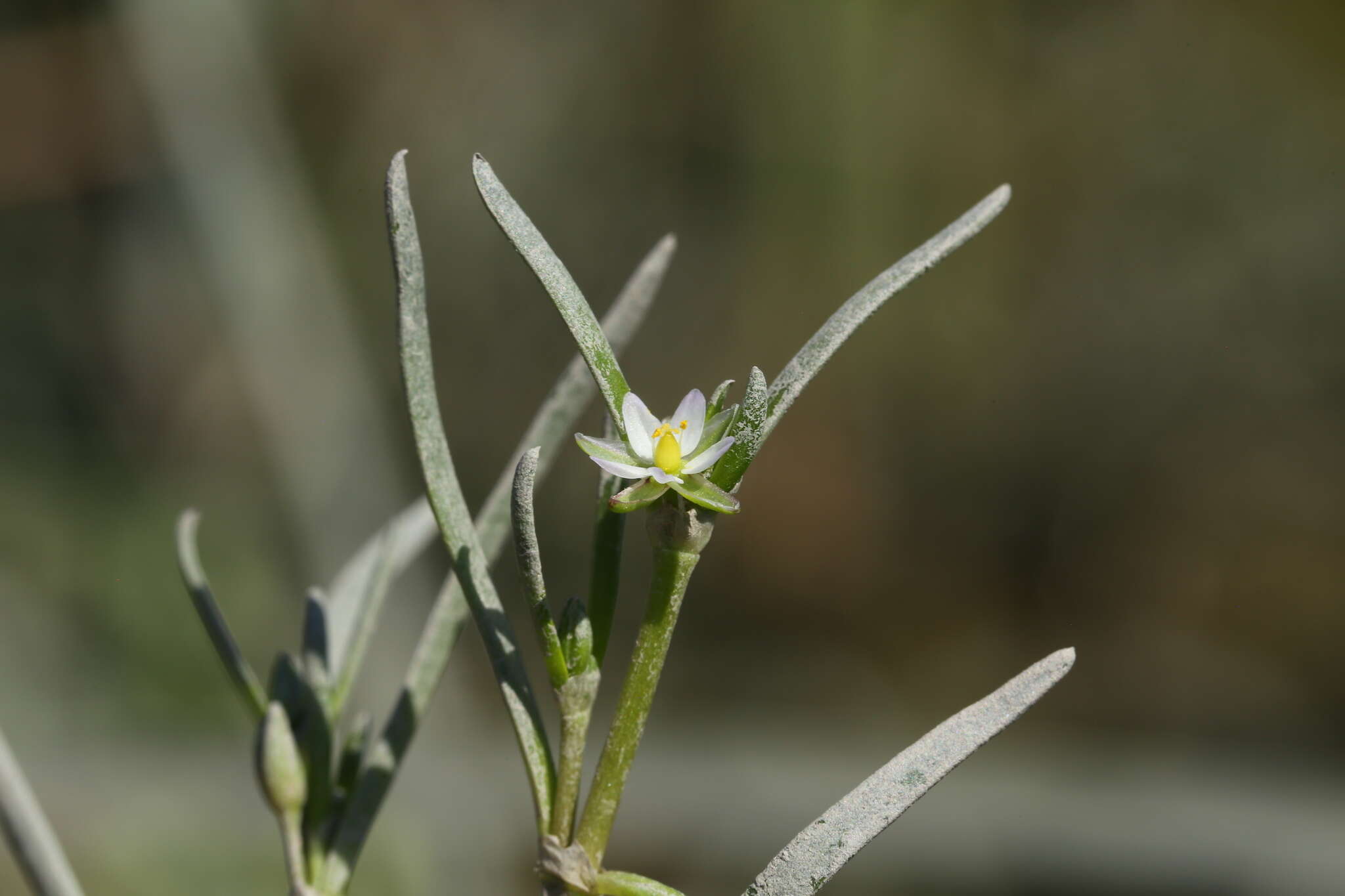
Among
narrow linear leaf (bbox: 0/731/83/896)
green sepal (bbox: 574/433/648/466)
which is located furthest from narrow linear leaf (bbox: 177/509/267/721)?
green sepal (bbox: 574/433/648/466)

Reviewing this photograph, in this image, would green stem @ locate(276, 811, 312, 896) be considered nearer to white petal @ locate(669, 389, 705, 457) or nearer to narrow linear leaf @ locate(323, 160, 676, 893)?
narrow linear leaf @ locate(323, 160, 676, 893)

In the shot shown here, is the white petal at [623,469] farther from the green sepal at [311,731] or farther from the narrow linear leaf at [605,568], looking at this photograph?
the green sepal at [311,731]

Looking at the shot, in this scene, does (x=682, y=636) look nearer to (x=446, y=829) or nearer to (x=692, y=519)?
(x=446, y=829)

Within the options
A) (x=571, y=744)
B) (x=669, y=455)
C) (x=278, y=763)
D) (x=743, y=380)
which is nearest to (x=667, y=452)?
(x=669, y=455)

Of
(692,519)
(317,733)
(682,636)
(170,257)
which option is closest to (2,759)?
(317,733)

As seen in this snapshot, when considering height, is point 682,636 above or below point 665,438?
above

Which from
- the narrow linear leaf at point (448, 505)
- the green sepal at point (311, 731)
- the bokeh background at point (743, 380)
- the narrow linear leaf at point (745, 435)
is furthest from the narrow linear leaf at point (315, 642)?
the bokeh background at point (743, 380)
